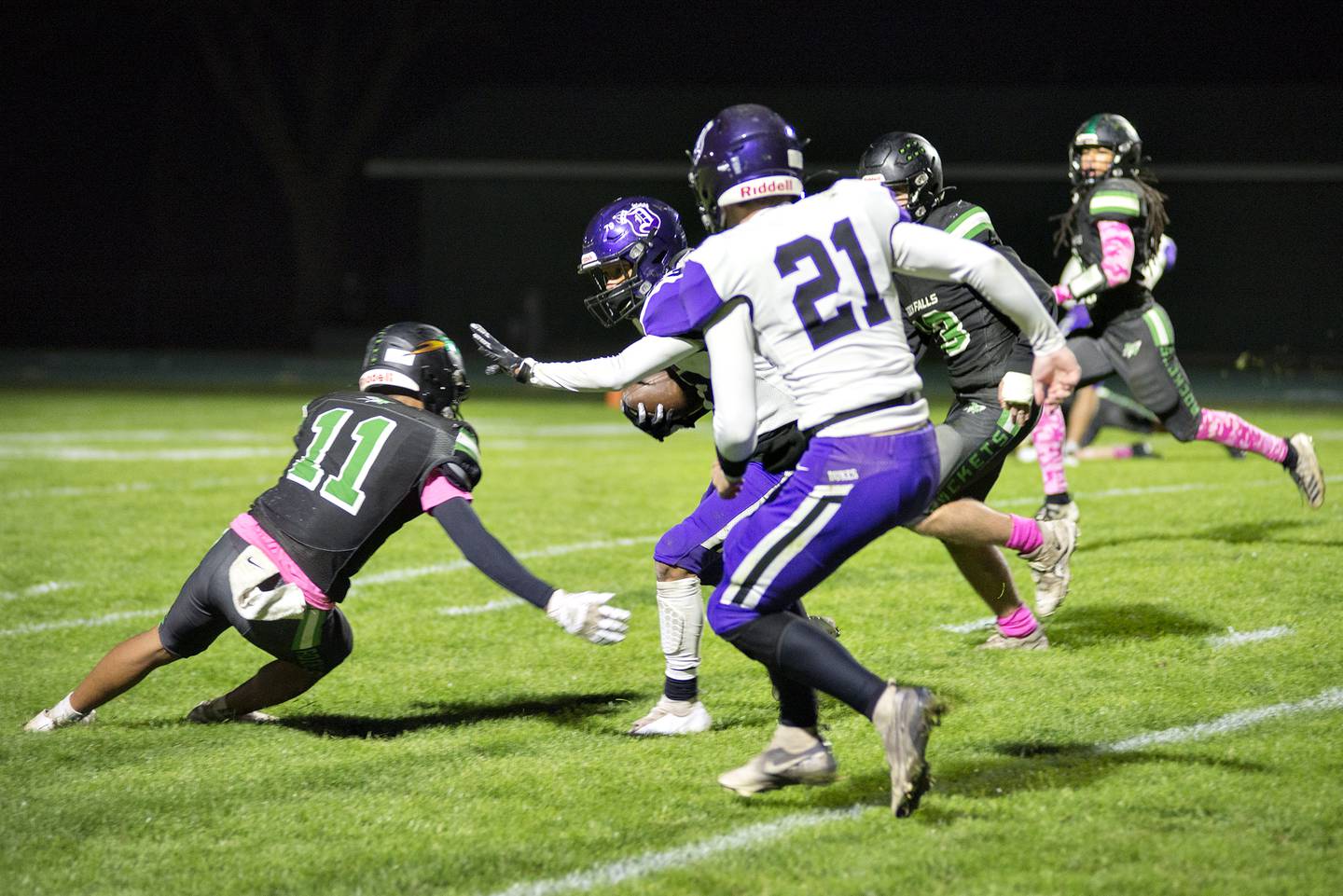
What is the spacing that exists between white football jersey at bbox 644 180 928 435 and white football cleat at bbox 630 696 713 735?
143 cm

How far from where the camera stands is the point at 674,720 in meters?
4.90

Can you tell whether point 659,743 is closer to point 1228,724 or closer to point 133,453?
point 1228,724

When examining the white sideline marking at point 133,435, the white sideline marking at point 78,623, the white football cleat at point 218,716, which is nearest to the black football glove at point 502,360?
the white football cleat at point 218,716

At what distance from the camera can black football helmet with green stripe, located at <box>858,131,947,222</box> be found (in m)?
5.63

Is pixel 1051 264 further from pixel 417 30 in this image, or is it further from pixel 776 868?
pixel 776 868

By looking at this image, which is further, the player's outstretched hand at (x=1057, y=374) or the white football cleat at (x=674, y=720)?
the white football cleat at (x=674, y=720)

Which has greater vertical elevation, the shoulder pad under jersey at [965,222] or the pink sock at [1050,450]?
the shoulder pad under jersey at [965,222]

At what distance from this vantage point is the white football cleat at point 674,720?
4.86 m

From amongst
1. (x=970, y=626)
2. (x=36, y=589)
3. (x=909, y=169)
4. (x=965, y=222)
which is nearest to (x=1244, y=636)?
(x=970, y=626)

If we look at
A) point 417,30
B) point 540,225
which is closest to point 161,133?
point 417,30

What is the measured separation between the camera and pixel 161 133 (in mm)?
40562

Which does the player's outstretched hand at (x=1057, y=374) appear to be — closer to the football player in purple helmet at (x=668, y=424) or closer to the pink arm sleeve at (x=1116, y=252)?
the football player in purple helmet at (x=668, y=424)

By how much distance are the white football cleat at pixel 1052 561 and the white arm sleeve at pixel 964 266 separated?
1775mm

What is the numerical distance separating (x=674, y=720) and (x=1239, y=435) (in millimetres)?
3733
